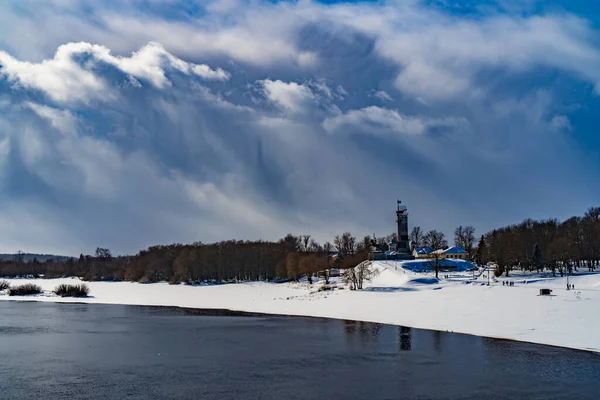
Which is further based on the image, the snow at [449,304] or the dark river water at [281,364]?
the snow at [449,304]

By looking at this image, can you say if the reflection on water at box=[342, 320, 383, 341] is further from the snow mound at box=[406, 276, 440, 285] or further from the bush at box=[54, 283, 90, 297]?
the bush at box=[54, 283, 90, 297]

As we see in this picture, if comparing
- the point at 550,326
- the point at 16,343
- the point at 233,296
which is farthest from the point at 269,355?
the point at 233,296

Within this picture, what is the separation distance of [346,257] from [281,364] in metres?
125

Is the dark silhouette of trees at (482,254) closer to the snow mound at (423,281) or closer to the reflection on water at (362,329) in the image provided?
the snow mound at (423,281)

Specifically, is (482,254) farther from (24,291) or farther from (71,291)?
(24,291)

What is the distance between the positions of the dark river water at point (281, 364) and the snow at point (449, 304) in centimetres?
419

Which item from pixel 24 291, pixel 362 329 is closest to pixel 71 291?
pixel 24 291

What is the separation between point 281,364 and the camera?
3303 cm

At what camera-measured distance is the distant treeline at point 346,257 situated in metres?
104

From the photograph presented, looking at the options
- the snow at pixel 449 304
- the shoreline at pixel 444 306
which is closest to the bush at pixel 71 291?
the snow at pixel 449 304

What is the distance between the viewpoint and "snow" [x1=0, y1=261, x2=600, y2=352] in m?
44.6

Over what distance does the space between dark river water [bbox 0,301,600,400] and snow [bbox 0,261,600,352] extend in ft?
13.7

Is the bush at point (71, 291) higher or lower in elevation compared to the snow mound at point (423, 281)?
lower

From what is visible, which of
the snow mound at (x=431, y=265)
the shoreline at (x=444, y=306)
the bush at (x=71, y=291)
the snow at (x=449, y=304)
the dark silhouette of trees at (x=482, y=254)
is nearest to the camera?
the shoreline at (x=444, y=306)
